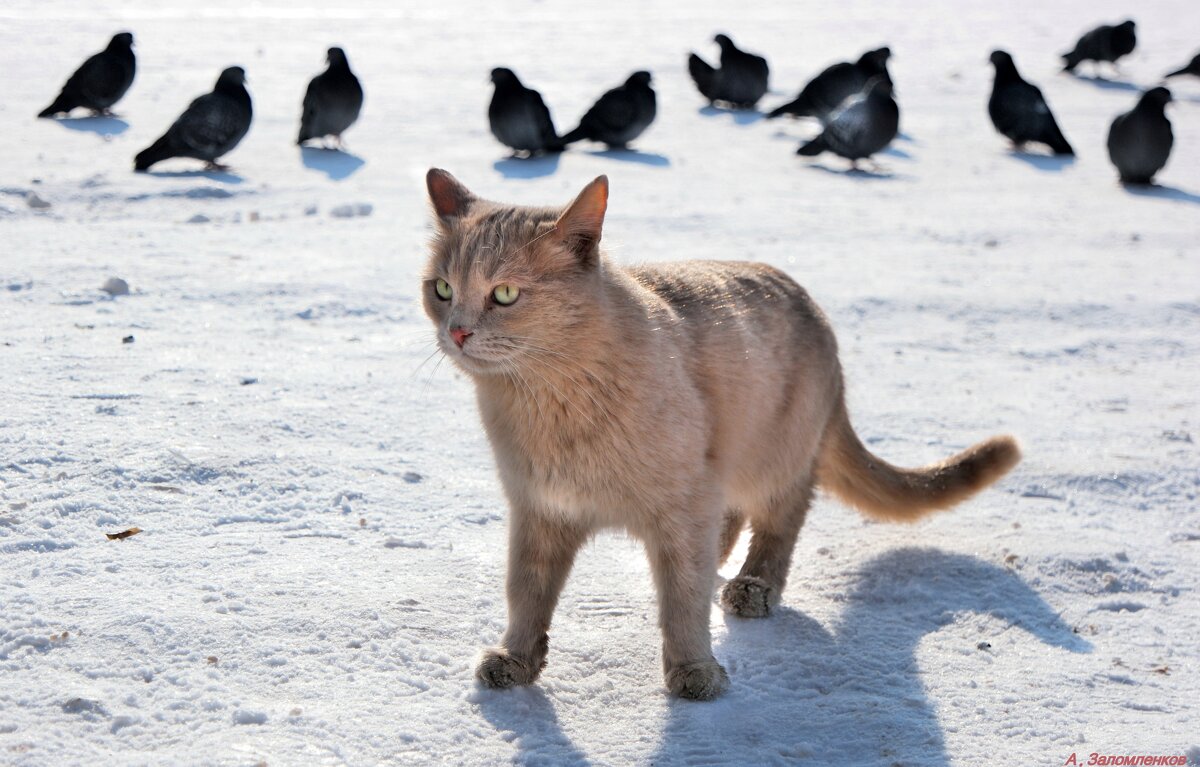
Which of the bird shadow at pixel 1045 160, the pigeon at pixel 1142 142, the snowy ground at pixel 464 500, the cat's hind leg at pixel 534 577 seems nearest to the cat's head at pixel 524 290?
the cat's hind leg at pixel 534 577

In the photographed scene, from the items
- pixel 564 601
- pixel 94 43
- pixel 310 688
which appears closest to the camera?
pixel 310 688

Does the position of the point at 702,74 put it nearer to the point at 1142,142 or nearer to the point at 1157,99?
the point at 1157,99

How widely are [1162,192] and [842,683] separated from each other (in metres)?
8.11

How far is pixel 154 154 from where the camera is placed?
27.5 feet

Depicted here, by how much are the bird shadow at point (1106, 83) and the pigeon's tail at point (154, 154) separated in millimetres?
11330

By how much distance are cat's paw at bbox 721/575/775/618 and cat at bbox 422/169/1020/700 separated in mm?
321

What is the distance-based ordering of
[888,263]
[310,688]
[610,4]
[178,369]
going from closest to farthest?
[310,688] → [178,369] → [888,263] → [610,4]

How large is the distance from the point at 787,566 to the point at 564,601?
69cm

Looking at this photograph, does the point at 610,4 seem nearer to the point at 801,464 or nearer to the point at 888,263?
the point at 888,263

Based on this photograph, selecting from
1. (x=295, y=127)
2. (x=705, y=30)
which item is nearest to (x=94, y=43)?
(x=295, y=127)

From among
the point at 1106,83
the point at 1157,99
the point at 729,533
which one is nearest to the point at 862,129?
the point at 1157,99

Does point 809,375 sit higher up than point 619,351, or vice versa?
point 619,351

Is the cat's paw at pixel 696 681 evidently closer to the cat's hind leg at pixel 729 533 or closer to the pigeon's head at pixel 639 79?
the cat's hind leg at pixel 729 533

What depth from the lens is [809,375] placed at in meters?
3.53
